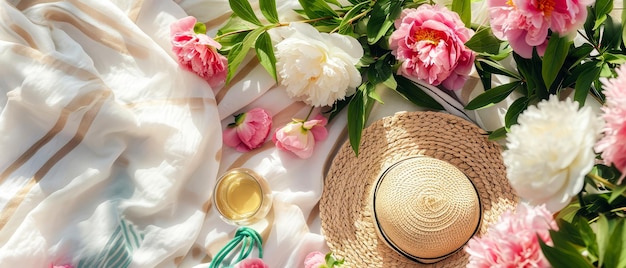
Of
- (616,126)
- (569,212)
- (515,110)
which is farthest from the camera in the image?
(515,110)

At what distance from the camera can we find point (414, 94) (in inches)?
44.4

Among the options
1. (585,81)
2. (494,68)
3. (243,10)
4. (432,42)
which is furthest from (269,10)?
(585,81)

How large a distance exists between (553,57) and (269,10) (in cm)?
Answer: 48

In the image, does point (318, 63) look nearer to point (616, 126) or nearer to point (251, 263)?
point (251, 263)

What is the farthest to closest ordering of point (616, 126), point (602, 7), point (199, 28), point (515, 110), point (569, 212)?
point (199, 28), point (515, 110), point (602, 7), point (569, 212), point (616, 126)

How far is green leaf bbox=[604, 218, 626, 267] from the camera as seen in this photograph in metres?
0.58

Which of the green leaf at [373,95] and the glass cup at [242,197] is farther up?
the green leaf at [373,95]

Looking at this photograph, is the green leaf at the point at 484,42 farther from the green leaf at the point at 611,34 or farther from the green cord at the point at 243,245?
the green cord at the point at 243,245

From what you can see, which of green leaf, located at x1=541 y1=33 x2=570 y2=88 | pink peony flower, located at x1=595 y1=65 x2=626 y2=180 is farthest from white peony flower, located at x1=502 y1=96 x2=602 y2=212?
green leaf, located at x1=541 y1=33 x2=570 y2=88

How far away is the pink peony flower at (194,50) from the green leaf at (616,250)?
704 mm

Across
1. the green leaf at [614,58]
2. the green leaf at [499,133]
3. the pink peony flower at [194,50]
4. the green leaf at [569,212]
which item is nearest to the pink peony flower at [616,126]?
the green leaf at [569,212]

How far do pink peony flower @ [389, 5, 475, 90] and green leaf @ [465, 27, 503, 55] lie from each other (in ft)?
0.09

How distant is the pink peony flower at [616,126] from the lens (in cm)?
57

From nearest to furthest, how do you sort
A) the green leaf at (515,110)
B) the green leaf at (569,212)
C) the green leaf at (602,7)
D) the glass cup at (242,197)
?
1. the green leaf at (569,212)
2. the green leaf at (602,7)
3. the green leaf at (515,110)
4. the glass cup at (242,197)
